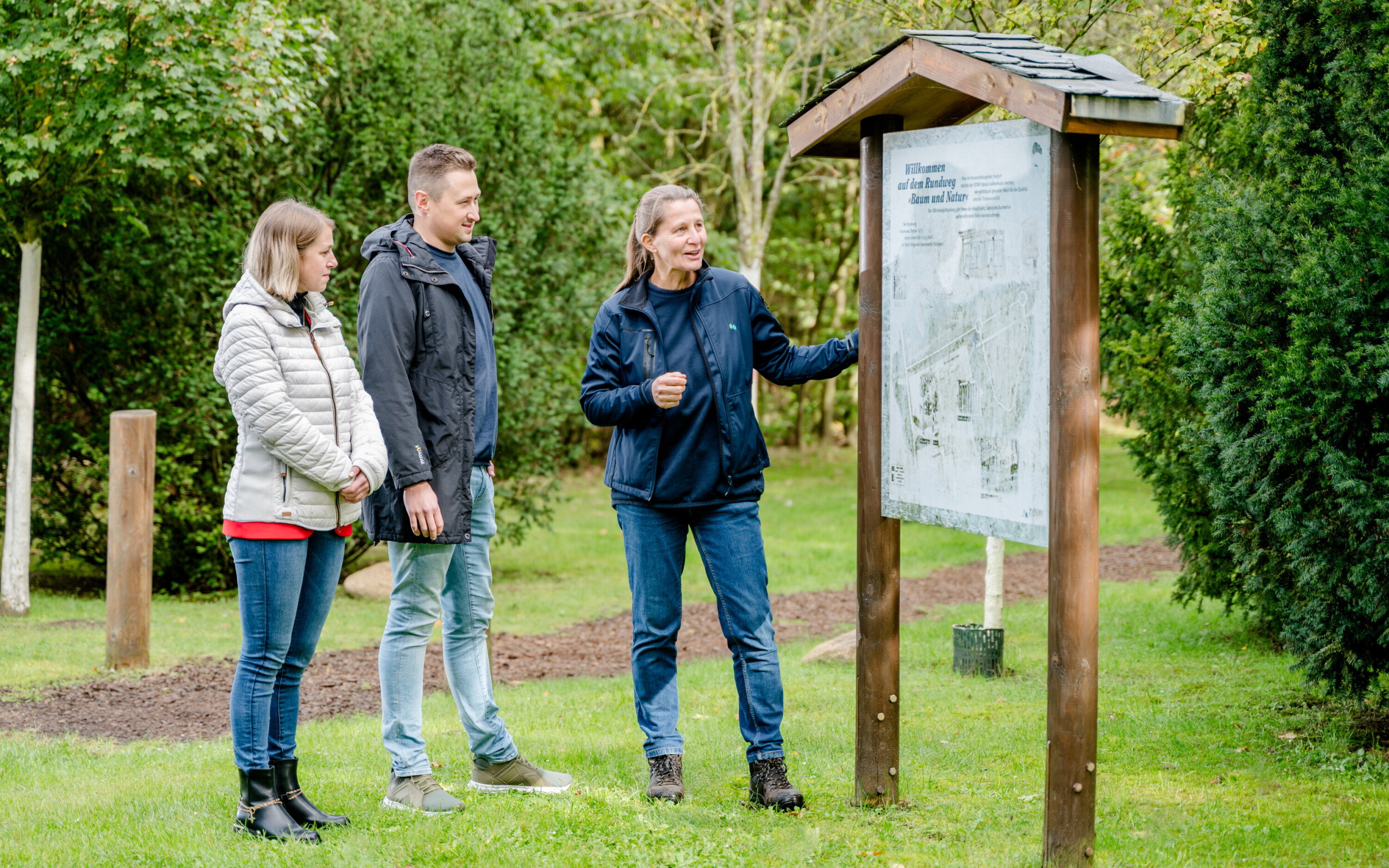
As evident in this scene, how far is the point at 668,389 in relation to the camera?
4.39 m

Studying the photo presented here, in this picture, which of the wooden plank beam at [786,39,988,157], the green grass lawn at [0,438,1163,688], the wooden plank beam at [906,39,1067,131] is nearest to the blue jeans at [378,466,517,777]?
the wooden plank beam at [786,39,988,157]

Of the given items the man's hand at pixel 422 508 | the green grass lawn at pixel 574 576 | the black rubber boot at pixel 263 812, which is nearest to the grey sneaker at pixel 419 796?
the black rubber boot at pixel 263 812

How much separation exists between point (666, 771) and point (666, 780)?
3 centimetres

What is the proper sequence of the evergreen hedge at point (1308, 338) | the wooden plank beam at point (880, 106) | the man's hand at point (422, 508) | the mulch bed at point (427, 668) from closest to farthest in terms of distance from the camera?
the man's hand at point (422, 508)
the wooden plank beam at point (880, 106)
the evergreen hedge at point (1308, 338)
the mulch bed at point (427, 668)

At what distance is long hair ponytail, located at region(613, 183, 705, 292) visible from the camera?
15.2 ft

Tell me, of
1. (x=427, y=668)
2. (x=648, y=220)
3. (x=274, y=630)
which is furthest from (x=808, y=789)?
(x=427, y=668)

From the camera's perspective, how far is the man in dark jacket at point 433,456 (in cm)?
431

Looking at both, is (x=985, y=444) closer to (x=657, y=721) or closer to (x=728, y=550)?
(x=728, y=550)

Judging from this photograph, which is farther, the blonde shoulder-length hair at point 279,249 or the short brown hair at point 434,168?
the short brown hair at point 434,168

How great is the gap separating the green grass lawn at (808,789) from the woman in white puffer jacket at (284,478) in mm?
307

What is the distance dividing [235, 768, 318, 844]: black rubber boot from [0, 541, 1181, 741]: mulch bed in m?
2.33

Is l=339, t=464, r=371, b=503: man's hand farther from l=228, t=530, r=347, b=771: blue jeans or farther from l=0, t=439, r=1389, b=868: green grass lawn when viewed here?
l=0, t=439, r=1389, b=868: green grass lawn

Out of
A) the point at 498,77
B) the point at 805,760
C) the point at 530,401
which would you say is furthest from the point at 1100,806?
the point at 498,77

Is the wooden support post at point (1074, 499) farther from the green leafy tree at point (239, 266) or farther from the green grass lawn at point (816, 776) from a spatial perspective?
the green leafy tree at point (239, 266)
